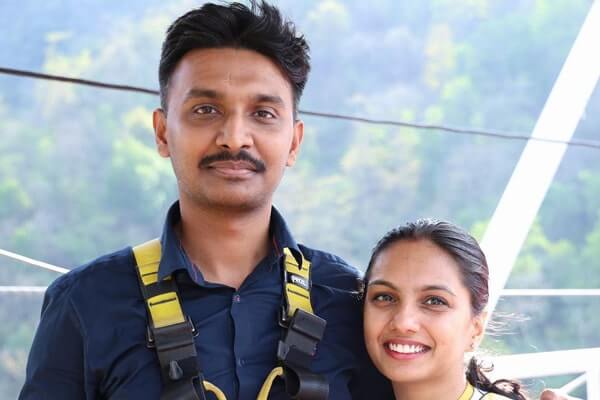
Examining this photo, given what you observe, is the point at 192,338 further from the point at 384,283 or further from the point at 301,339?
the point at 384,283

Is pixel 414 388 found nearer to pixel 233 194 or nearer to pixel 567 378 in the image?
pixel 233 194

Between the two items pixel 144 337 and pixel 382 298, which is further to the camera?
pixel 382 298

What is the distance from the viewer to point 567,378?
16.8 meters

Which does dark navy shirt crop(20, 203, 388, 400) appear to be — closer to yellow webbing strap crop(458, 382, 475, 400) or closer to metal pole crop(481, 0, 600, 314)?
yellow webbing strap crop(458, 382, 475, 400)

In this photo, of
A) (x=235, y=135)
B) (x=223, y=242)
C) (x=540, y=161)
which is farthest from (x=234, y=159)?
(x=540, y=161)

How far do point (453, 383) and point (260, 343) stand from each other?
329 millimetres

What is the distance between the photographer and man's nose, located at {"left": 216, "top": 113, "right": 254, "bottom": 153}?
135 cm

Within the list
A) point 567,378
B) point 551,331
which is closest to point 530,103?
point 551,331

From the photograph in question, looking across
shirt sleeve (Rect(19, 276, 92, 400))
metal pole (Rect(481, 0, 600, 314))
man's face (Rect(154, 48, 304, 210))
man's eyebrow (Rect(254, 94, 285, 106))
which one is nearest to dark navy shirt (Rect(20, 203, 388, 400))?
shirt sleeve (Rect(19, 276, 92, 400))

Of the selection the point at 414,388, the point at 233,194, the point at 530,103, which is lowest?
the point at 414,388

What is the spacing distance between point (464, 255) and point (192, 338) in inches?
18.2

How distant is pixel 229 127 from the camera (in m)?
1.36

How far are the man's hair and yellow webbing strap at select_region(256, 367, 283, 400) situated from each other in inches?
16.8

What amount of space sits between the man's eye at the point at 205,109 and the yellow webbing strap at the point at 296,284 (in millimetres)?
245
